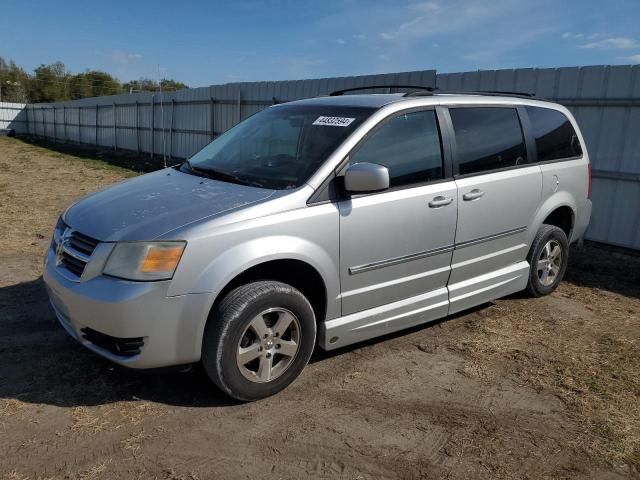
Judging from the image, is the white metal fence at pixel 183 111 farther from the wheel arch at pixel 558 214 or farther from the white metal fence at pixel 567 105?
the wheel arch at pixel 558 214

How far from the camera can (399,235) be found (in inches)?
143

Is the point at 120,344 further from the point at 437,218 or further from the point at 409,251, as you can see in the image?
the point at 437,218

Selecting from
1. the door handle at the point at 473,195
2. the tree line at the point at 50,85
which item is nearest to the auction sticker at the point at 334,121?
the door handle at the point at 473,195

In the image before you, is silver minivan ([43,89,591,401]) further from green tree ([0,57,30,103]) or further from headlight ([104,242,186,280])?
green tree ([0,57,30,103])

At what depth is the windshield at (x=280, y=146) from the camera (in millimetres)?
3508

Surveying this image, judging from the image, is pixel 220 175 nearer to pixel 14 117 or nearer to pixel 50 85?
pixel 14 117

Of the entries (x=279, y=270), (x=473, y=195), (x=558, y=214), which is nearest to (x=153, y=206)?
(x=279, y=270)

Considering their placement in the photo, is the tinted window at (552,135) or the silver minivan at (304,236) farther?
the tinted window at (552,135)

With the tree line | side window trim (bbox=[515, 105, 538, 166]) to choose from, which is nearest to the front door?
side window trim (bbox=[515, 105, 538, 166])

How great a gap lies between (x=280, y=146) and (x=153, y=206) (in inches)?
42.9

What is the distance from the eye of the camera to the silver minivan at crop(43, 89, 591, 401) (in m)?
2.90

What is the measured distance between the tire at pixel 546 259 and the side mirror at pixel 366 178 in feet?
7.39

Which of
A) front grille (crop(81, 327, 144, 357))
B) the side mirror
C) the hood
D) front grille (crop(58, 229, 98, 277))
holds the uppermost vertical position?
the side mirror

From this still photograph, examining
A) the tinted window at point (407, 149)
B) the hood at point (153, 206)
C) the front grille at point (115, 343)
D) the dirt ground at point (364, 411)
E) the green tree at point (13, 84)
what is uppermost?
the green tree at point (13, 84)
